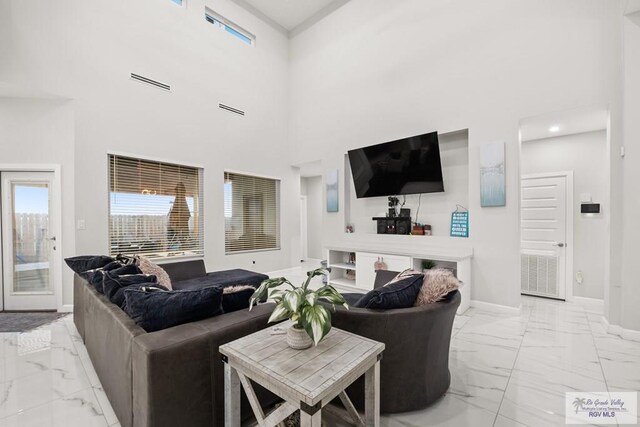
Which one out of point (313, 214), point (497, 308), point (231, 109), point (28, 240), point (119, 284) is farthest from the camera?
point (313, 214)

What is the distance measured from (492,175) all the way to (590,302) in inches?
93.2

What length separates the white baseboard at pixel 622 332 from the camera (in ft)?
9.52

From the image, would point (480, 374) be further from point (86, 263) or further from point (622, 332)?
point (86, 263)

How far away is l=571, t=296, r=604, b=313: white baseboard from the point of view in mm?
3940

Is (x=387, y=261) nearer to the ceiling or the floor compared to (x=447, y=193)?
nearer to the floor

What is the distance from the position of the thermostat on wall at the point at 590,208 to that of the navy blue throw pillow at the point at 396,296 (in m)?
3.77

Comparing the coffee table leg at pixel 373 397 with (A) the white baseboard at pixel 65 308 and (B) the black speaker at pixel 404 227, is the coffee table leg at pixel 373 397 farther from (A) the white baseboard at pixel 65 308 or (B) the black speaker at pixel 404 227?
(A) the white baseboard at pixel 65 308

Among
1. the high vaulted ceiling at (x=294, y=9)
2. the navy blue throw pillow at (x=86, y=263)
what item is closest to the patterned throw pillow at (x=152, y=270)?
the navy blue throw pillow at (x=86, y=263)

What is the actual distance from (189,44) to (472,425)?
250 inches

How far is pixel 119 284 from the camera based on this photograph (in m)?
1.99

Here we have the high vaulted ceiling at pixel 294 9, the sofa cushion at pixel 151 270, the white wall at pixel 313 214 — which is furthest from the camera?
Result: the white wall at pixel 313 214

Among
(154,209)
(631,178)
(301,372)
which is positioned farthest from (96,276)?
(631,178)

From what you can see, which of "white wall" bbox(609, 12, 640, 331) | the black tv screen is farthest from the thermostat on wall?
the black tv screen

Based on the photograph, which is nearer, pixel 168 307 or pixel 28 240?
pixel 168 307
